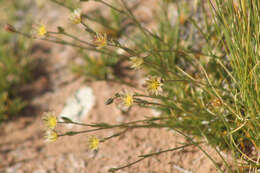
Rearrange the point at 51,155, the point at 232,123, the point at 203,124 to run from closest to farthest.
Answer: the point at 232,123 → the point at 203,124 → the point at 51,155

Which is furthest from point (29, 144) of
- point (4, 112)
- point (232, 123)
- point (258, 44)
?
point (258, 44)

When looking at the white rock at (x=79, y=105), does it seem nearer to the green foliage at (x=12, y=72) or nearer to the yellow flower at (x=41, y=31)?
the green foliage at (x=12, y=72)

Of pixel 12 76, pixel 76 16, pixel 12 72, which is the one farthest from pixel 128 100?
pixel 12 76

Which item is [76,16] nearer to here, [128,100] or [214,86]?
[128,100]

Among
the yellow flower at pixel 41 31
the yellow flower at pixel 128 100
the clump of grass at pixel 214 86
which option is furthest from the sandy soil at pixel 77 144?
the yellow flower at pixel 41 31

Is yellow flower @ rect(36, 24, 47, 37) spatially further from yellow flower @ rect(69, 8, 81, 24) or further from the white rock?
the white rock

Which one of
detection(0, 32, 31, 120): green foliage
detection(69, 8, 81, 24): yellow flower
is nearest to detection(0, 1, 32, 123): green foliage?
detection(0, 32, 31, 120): green foliage

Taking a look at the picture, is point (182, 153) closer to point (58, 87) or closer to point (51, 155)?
point (51, 155)

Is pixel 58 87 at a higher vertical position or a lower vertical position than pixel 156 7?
lower
